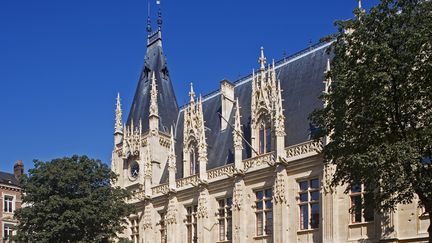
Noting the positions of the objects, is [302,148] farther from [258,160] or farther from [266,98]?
[266,98]

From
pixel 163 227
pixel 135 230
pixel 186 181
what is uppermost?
pixel 186 181

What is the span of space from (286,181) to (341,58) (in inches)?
563

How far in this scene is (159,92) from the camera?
Answer: 172 feet

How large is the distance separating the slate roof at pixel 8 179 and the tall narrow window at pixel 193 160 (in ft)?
92.8

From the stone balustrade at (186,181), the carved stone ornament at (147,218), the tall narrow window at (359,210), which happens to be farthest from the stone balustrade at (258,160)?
the carved stone ornament at (147,218)

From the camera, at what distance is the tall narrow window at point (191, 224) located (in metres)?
41.0

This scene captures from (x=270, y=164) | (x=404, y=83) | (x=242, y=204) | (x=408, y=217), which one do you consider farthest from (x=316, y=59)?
(x=404, y=83)

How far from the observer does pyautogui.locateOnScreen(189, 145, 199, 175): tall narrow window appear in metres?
42.7

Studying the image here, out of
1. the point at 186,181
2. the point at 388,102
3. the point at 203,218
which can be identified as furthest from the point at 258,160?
the point at 388,102

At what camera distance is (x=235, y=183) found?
37250mm

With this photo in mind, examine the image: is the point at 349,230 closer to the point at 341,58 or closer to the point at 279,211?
the point at 279,211

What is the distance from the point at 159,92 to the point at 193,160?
1159 cm

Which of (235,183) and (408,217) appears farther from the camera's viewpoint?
(235,183)

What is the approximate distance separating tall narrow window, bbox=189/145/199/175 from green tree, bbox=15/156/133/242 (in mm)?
6288
